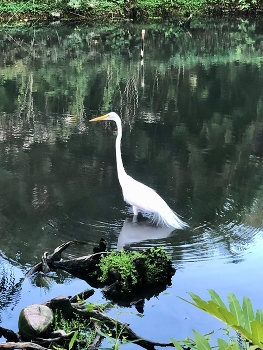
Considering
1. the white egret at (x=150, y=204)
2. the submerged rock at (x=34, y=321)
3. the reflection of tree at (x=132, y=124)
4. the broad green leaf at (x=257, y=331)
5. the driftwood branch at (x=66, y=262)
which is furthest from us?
the reflection of tree at (x=132, y=124)

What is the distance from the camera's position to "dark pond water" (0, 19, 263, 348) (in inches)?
184

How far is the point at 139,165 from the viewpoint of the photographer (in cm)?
747

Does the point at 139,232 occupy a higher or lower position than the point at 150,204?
lower

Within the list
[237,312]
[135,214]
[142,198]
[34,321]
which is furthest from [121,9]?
[237,312]

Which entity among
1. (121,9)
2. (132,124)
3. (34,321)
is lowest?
(34,321)

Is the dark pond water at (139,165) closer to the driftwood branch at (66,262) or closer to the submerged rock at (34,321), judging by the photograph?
the driftwood branch at (66,262)

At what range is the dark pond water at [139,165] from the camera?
15.4ft

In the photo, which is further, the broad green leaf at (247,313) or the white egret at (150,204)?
the white egret at (150,204)

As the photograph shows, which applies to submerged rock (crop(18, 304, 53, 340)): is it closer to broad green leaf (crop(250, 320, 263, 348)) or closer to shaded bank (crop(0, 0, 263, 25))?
broad green leaf (crop(250, 320, 263, 348))

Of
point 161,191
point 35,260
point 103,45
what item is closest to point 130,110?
point 161,191

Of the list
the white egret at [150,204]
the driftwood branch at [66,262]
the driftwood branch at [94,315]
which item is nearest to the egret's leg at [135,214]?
the white egret at [150,204]

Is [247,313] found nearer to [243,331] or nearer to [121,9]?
[243,331]

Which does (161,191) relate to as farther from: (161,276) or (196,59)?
(196,59)

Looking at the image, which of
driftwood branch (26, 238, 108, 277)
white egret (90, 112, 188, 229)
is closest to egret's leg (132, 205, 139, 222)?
white egret (90, 112, 188, 229)
